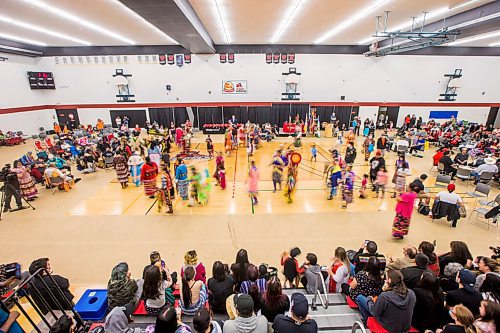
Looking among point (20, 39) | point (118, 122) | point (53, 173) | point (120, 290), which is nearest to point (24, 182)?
point (53, 173)

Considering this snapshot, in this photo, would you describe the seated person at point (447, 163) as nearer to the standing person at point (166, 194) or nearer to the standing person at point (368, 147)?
the standing person at point (368, 147)

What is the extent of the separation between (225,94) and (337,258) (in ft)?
60.2

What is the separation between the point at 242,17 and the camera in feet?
36.2

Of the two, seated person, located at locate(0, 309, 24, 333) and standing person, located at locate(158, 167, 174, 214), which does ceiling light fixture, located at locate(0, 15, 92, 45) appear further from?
seated person, located at locate(0, 309, 24, 333)

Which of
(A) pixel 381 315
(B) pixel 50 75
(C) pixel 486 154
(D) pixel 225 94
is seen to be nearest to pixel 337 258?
(A) pixel 381 315

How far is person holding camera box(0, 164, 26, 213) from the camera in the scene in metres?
7.46

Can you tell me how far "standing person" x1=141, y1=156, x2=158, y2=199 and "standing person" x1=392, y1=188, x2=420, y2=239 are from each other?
683 centimetres

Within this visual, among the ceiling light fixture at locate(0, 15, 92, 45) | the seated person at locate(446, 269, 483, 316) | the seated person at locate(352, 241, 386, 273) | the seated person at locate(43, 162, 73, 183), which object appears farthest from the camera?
the ceiling light fixture at locate(0, 15, 92, 45)

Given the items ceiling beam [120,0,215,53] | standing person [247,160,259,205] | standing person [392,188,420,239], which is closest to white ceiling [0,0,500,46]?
ceiling beam [120,0,215,53]

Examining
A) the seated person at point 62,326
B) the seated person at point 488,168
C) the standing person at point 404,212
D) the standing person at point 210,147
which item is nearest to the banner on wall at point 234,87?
the standing person at point 210,147

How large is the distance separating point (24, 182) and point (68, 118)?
15.4m

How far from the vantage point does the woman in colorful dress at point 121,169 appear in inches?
351

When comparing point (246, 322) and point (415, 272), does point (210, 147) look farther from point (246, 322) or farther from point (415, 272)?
point (246, 322)

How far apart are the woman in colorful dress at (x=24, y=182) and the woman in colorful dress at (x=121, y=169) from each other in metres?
2.55
